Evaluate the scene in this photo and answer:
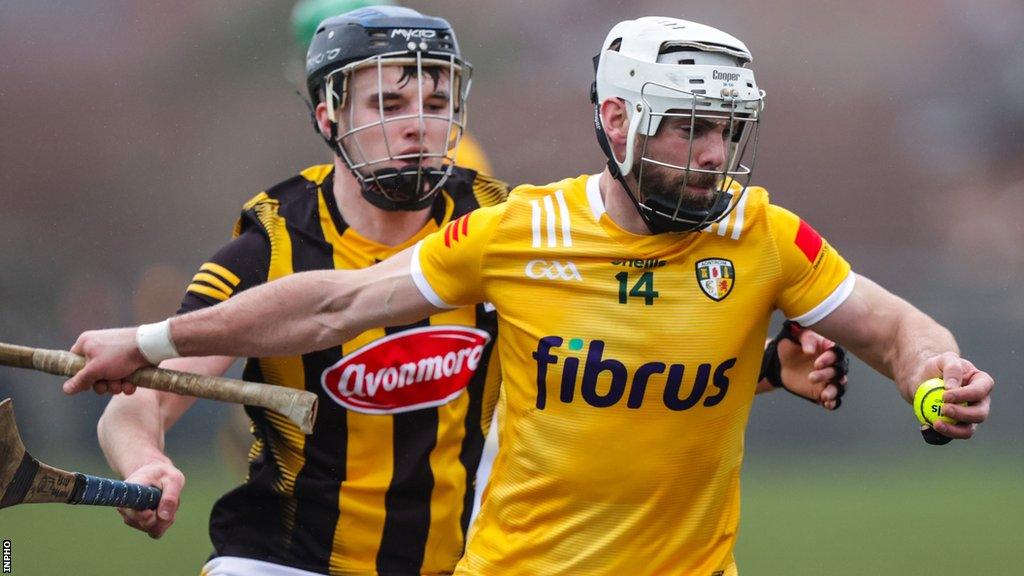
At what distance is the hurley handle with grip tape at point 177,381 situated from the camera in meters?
2.96

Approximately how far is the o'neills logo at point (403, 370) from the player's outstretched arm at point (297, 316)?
1.30ft

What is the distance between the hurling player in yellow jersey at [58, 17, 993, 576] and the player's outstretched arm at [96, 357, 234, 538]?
1.29 ft

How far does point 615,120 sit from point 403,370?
90 cm

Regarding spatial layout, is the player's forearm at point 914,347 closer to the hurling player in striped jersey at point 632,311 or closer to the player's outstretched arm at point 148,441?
the hurling player in striped jersey at point 632,311

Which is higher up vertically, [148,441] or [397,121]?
[397,121]

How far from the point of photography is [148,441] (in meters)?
3.34

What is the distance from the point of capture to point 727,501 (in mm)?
3014

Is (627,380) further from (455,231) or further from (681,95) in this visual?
(681,95)

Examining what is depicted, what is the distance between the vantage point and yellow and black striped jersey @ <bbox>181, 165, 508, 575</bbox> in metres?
3.45

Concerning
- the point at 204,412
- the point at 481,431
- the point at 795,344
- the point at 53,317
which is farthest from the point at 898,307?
the point at 53,317

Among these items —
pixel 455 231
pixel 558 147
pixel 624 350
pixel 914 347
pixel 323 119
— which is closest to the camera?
pixel 914 347

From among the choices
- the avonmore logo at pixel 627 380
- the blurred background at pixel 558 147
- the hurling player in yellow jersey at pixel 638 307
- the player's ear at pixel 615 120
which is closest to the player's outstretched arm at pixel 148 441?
the hurling player in yellow jersey at pixel 638 307

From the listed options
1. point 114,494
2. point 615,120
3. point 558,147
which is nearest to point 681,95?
point 615,120

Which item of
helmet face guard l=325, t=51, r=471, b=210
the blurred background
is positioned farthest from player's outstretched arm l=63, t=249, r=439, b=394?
the blurred background
